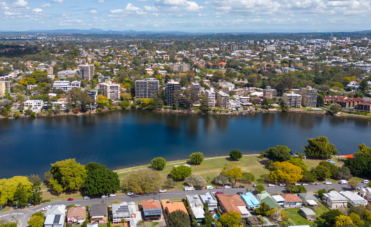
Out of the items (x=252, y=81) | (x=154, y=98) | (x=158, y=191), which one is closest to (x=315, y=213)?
(x=158, y=191)

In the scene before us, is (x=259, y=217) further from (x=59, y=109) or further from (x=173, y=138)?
(x=59, y=109)

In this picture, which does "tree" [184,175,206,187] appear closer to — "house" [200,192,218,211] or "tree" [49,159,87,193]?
"house" [200,192,218,211]

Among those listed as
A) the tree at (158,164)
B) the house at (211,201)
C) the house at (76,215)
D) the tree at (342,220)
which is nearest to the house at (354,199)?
the tree at (342,220)

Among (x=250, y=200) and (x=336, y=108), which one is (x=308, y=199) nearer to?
(x=250, y=200)

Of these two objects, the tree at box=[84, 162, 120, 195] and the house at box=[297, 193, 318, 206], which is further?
the tree at box=[84, 162, 120, 195]

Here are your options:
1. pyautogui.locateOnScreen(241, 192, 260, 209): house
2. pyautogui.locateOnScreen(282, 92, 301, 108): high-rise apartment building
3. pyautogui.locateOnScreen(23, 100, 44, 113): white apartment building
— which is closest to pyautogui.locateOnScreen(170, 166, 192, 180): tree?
pyautogui.locateOnScreen(241, 192, 260, 209): house

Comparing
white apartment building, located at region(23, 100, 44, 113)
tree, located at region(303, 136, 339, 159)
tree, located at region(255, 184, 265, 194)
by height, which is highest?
white apartment building, located at region(23, 100, 44, 113)
